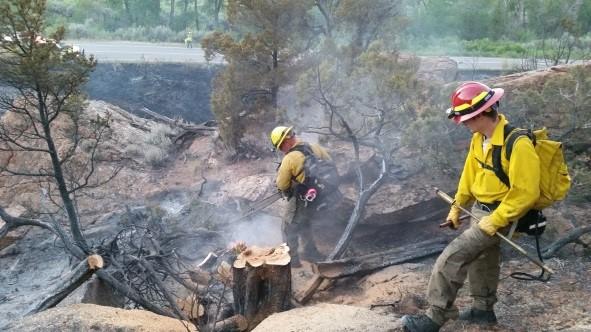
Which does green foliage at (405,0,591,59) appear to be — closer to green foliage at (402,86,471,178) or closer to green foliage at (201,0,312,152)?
green foliage at (201,0,312,152)

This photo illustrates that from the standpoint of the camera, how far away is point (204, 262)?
22.0 feet

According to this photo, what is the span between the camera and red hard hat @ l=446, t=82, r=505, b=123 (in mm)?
3732

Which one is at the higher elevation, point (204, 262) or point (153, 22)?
point (153, 22)

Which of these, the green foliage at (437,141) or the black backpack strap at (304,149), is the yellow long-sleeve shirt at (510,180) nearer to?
the black backpack strap at (304,149)

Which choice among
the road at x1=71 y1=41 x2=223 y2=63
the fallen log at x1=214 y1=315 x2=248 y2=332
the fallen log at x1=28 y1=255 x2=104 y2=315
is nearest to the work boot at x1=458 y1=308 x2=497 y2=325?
the fallen log at x1=214 y1=315 x2=248 y2=332

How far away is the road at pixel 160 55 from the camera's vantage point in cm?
1783

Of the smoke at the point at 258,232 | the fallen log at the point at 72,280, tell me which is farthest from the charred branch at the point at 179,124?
the fallen log at the point at 72,280

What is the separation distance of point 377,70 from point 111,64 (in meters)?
11.8

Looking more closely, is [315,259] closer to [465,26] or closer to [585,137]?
[585,137]

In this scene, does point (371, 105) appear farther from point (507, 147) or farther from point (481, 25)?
point (481, 25)

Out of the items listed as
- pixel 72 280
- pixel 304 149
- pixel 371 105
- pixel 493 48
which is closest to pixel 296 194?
pixel 304 149

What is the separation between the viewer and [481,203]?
4.07 meters

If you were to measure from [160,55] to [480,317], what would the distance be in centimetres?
1738

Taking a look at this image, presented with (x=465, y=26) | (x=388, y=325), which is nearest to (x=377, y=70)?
(x=388, y=325)
